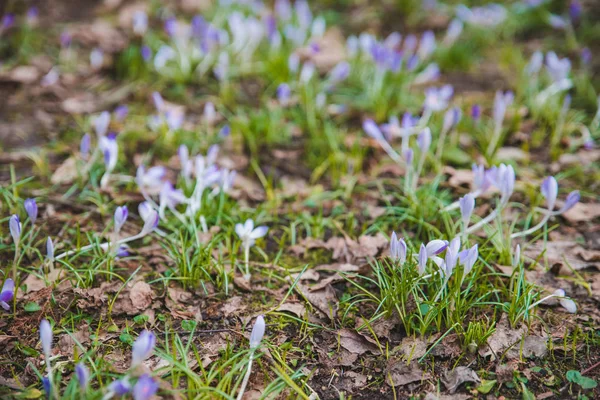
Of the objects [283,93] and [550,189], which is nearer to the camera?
[550,189]

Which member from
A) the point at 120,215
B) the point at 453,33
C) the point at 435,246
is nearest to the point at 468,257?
the point at 435,246

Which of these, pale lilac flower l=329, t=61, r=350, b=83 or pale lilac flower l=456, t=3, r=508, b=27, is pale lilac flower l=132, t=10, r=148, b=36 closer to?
pale lilac flower l=329, t=61, r=350, b=83

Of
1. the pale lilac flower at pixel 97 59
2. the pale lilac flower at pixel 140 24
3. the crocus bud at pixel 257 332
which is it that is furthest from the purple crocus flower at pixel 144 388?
the pale lilac flower at pixel 140 24

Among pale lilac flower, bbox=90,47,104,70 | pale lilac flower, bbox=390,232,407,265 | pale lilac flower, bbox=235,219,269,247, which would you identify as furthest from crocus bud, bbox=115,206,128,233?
pale lilac flower, bbox=90,47,104,70

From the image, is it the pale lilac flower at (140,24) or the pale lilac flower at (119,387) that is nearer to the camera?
the pale lilac flower at (119,387)

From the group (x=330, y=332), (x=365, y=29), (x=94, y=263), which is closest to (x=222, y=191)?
(x=94, y=263)

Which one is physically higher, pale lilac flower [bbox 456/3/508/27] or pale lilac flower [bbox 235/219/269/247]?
pale lilac flower [bbox 456/3/508/27]

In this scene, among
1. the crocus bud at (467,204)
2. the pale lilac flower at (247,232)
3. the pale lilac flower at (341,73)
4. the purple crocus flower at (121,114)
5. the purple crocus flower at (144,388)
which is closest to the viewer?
the purple crocus flower at (144,388)

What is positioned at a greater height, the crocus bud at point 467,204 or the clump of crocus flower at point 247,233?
the crocus bud at point 467,204

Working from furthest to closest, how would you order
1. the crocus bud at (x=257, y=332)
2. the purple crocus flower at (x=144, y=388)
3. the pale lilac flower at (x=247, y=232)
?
the pale lilac flower at (x=247, y=232) → the crocus bud at (x=257, y=332) → the purple crocus flower at (x=144, y=388)

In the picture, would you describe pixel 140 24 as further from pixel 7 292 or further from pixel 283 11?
pixel 7 292

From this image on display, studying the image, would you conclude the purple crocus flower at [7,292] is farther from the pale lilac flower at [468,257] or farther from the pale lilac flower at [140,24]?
the pale lilac flower at [140,24]
